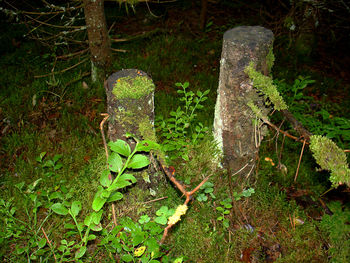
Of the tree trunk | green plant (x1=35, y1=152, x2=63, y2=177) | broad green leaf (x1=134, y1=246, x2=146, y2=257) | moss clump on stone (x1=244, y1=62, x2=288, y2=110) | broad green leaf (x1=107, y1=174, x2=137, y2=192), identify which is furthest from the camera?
the tree trunk

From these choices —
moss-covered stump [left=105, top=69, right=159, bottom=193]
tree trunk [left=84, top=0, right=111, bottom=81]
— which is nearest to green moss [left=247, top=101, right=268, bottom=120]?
moss-covered stump [left=105, top=69, right=159, bottom=193]

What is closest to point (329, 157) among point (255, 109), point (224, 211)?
point (255, 109)

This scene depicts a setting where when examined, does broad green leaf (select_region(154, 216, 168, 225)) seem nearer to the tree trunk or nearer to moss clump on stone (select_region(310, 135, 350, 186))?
moss clump on stone (select_region(310, 135, 350, 186))

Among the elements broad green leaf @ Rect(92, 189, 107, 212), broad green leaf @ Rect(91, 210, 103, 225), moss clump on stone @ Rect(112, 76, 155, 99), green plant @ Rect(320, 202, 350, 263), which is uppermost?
moss clump on stone @ Rect(112, 76, 155, 99)

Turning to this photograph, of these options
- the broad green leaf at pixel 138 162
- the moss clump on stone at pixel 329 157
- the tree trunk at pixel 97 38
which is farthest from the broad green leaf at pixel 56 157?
the moss clump on stone at pixel 329 157

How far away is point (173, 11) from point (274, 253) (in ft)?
18.6

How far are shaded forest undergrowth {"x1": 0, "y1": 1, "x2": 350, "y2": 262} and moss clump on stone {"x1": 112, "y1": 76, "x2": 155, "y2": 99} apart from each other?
0.61 meters

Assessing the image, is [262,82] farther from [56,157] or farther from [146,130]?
[56,157]

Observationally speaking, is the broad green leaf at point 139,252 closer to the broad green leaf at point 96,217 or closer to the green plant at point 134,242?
the green plant at point 134,242

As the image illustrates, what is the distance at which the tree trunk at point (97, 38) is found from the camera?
4.16 m

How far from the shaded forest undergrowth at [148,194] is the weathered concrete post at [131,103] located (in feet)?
1.72

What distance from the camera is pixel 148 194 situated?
9.71 feet

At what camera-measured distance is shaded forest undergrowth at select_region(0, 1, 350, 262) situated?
8.60ft

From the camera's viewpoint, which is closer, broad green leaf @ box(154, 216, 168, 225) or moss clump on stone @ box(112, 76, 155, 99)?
broad green leaf @ box(154, 216, 168, 225)
